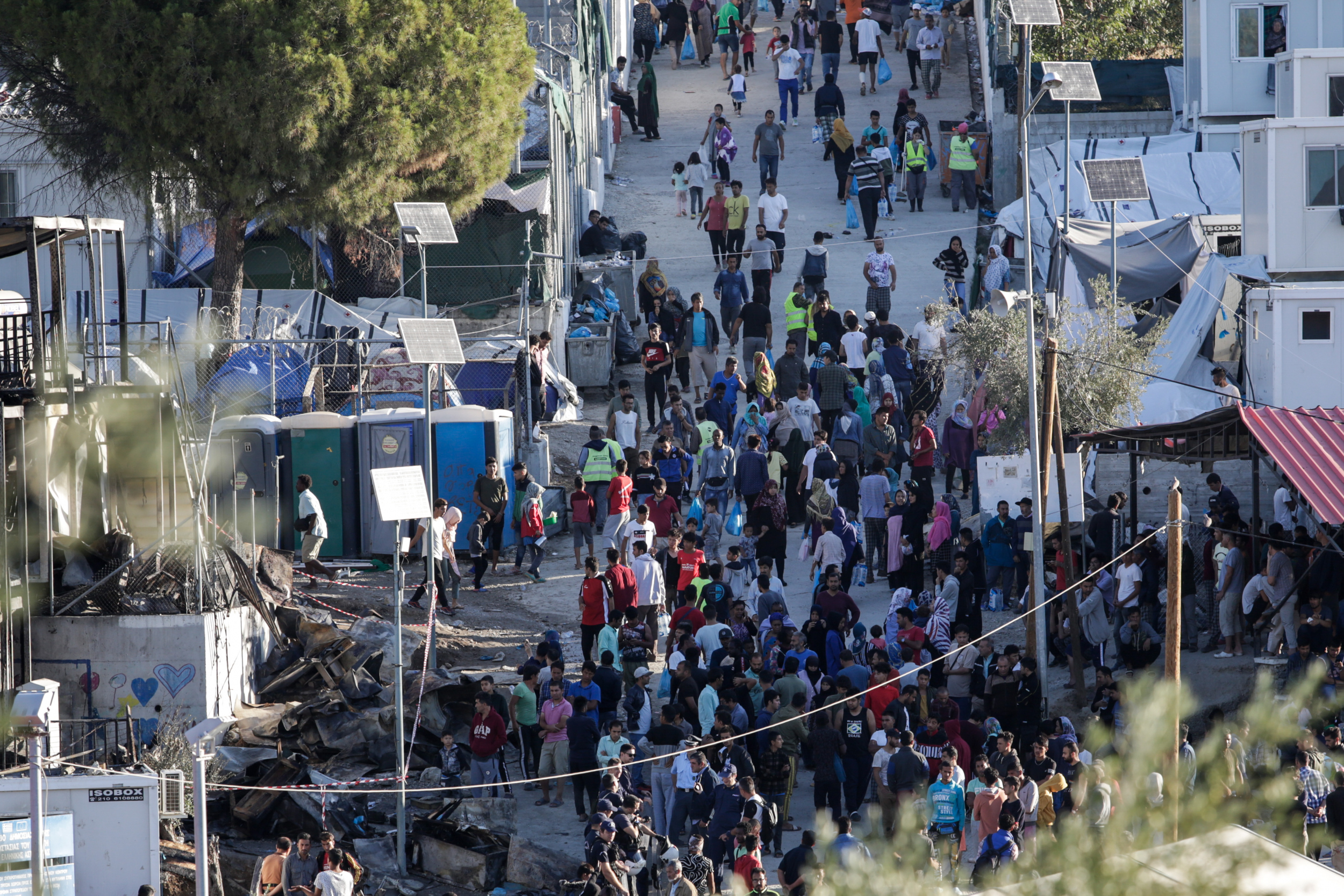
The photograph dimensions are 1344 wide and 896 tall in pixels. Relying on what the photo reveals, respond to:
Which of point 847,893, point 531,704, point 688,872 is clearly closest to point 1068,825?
point 847,893

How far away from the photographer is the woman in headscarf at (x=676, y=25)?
41875 millimetres

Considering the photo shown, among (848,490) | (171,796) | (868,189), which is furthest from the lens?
(868,189)

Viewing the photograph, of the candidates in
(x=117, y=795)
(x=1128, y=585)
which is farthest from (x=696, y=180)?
(x=117, y=795)

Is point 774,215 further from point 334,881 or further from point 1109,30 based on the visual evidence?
point 334,881

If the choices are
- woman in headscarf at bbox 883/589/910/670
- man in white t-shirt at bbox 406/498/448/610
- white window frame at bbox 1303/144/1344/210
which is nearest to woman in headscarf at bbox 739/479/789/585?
woman in headscarf at bbox 883/589/910/670

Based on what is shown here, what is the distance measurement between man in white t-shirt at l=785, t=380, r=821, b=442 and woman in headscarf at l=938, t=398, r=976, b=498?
1.67 meters

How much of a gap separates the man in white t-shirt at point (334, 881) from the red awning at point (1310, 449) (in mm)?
8875

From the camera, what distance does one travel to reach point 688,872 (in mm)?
13297

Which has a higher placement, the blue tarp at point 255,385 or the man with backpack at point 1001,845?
the blue tarp at point 255,385

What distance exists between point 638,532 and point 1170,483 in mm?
6484

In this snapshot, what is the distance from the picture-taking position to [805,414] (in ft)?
73.3

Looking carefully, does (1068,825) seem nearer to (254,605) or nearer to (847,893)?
(847,893)

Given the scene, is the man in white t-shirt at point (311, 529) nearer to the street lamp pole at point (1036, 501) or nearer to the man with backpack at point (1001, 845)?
the street lamp pole at point (1036, 501)

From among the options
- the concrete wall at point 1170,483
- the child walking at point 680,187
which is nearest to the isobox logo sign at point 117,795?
the concrete wall at point 1170,483
